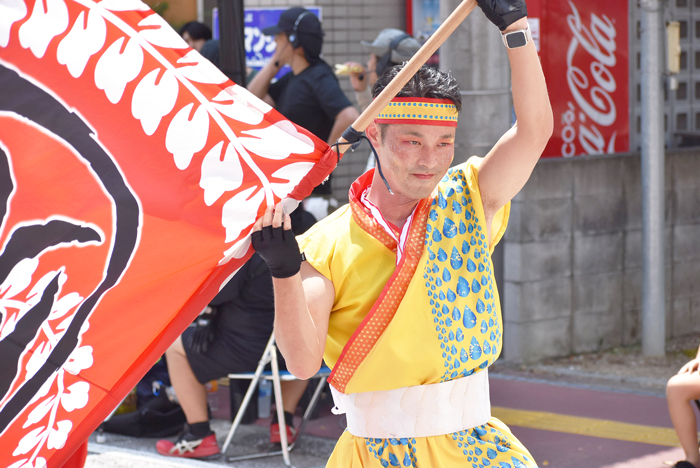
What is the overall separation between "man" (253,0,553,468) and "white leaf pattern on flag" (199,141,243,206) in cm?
27

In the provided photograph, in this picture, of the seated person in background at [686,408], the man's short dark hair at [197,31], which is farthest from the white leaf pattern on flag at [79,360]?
the man's short dark hair at [197,31]

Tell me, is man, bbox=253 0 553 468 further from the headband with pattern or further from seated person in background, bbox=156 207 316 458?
seated person in background, bbox=156 207 316 458

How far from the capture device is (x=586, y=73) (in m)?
8.27

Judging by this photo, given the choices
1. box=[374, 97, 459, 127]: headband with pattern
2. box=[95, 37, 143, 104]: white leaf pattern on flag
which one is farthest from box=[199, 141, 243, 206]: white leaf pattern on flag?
box=[374, 97, 459, 127]: headband with pattern

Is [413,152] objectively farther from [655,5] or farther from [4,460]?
[655,5]

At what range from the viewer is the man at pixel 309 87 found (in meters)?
6.92

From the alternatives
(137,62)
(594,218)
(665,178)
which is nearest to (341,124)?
(594,218)

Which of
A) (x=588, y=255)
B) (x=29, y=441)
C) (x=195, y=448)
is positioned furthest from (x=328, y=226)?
(x=588, y=255)

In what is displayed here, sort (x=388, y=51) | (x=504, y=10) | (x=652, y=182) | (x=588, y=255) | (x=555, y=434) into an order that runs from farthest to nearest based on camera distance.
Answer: (x=588, y=255)
(x=652, y=182)
(x=388, y=51)
(x=555, y=434)
(x=504, y=10)

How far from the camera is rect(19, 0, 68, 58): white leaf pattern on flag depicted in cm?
304

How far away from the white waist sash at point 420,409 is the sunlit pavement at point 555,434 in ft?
9.42

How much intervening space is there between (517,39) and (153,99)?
112 centimetres

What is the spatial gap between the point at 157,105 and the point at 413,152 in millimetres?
835

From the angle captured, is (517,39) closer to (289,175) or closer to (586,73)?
(289,175)
